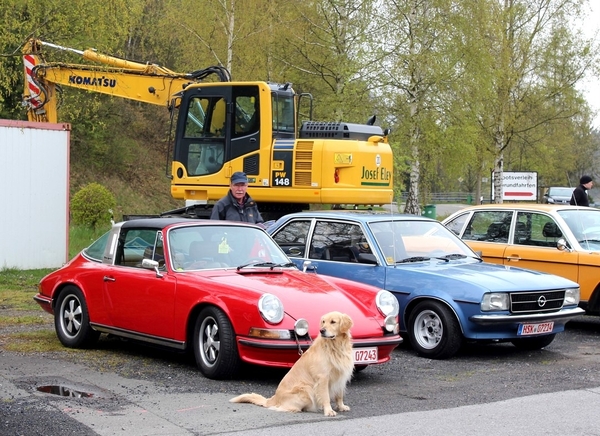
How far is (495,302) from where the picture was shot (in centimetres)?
988

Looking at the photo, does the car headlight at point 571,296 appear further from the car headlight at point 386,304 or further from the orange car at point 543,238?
the car headlight at point 386,304

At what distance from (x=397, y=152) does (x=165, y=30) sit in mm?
12972

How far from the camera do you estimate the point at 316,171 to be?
16391 mm

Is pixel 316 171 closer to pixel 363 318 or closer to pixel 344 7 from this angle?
pixel 363 318

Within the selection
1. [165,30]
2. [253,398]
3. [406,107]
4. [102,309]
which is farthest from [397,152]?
[253,398]

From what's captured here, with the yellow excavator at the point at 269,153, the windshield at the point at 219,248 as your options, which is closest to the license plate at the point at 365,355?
the windshield at the point at 219,248

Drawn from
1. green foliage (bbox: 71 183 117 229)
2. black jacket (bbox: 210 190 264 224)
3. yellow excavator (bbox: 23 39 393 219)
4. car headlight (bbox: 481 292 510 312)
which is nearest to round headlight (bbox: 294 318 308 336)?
car headlight (bbox: 481 292 510 312)

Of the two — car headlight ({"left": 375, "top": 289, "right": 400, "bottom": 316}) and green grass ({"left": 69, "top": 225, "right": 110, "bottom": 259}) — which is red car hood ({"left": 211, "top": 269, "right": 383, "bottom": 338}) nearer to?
car headlight ({"left": 375, "top": 289, "right": 400, "bottom": 316})

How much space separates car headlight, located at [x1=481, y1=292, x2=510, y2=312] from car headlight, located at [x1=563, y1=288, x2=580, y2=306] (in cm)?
104

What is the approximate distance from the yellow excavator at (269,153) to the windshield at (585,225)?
4.71 m

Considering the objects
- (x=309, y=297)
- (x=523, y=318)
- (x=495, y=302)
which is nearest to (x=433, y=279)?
(x=495, y=302)

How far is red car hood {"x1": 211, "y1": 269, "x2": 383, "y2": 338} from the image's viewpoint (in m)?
8.24

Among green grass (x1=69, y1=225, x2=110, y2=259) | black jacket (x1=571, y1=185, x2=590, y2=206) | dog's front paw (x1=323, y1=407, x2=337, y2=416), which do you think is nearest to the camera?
dog's front paw (x1=323, y1=407, x2=337, y2=416)

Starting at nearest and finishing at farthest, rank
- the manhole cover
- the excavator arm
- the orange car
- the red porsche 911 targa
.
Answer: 1. the manhole cover
2. the red porsche 911 targa
3. the orange car
4. the excavator arm
